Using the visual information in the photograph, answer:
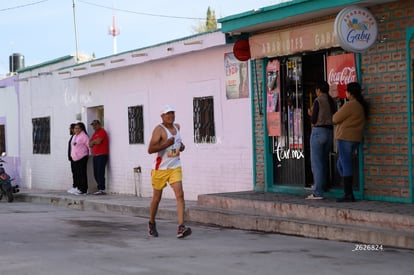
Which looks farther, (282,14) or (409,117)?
(282,14)

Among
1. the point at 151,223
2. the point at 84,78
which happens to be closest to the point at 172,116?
the point at 151,223

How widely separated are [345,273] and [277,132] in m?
6.25

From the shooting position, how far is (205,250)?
927cm

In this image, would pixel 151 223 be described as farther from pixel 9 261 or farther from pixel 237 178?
pixel 237 178

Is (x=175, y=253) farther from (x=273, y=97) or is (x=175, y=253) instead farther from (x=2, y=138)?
(x=2, y=138)

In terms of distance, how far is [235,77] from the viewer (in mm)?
14844

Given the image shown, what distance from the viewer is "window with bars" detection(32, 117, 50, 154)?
2373cm

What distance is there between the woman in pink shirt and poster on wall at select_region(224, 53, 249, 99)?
6045mm

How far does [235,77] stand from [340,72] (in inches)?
127

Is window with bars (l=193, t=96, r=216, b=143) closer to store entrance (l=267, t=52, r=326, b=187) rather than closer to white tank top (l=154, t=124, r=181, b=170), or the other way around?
store entrance (l=267, t=52, r=326, b=187)

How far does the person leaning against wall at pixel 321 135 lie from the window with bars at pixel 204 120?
3.97 metres

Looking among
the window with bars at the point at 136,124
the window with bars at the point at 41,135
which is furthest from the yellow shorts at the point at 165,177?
the window with bars at the point at 41,135

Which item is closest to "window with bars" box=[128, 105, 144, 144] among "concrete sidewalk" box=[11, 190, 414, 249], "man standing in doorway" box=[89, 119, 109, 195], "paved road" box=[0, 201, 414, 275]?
"man standing in doorway" box=[89, 119, 109, 195]

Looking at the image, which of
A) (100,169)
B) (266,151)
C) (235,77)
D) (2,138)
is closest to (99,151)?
(100,169)
